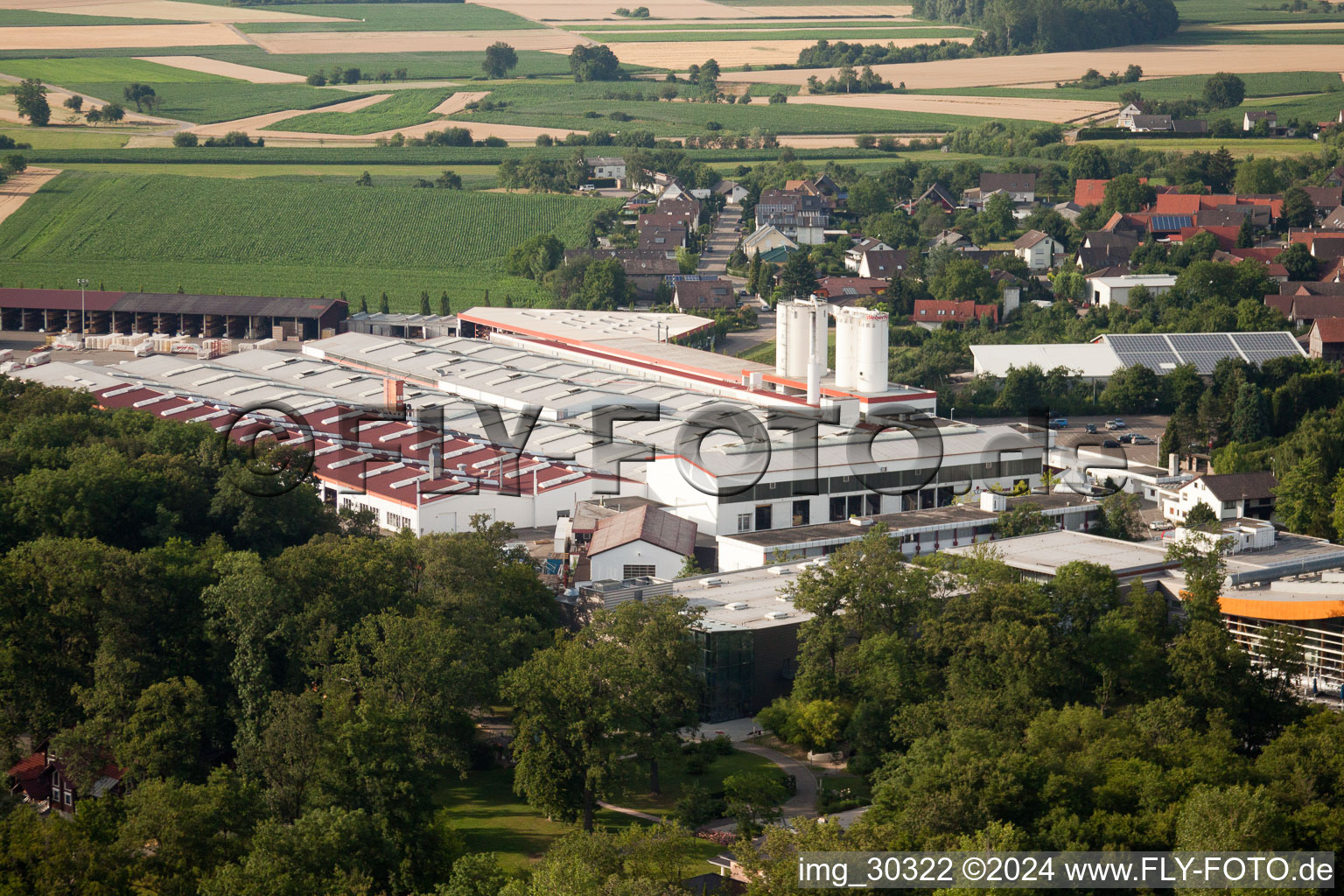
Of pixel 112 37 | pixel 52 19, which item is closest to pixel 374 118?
pixel 112 37

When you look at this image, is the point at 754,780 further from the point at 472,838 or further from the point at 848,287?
the point at 848,287

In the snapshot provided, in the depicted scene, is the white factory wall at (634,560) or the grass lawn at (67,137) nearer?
the white factory wall at (634,560)

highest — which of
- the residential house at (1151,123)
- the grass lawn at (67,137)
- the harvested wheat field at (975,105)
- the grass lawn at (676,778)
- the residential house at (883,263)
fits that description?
the harvested wheat field at (975,105)

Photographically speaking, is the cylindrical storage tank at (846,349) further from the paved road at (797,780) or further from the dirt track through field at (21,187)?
the dirt track through field at (21,187)

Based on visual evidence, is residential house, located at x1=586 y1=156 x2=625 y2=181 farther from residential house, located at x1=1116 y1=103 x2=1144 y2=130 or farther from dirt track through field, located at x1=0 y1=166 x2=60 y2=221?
residential house, located at x1=1116 y1=103 x2=1144 y2=130

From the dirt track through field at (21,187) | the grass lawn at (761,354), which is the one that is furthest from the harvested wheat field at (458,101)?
the grass lawn at (761,354)

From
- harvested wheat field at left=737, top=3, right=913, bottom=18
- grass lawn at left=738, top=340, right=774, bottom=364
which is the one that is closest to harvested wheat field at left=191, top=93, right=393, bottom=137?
harvested wheat field at left=737, top=3, right=913, bottom=18
